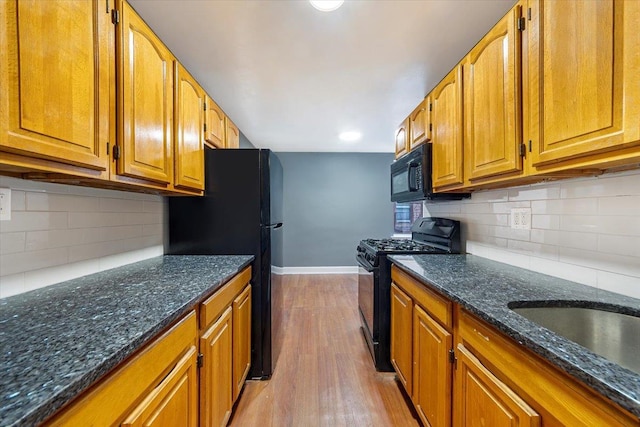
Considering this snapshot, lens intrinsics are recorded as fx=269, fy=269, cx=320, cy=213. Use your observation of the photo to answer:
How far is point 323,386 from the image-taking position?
1909mm

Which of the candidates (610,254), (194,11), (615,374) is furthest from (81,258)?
(610,254)

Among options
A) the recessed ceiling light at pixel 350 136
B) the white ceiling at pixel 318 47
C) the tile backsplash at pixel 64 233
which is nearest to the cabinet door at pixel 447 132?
→ the white ceiling at pixel 318 47

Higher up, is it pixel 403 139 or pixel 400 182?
pixel 403 139

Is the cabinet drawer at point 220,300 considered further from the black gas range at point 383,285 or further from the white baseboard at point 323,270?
the white baseboard at point 323,270

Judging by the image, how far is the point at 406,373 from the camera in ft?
5.53

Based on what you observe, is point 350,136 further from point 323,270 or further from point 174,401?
point 174,401

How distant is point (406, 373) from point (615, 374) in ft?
4.29

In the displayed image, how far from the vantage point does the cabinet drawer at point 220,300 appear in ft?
3.89

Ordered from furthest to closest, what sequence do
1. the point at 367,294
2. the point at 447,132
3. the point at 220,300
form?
1. the point at 367,294
2. the point at 447,132
3. the point at 220,300

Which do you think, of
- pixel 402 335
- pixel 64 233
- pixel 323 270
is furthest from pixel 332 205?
pixel 64 233

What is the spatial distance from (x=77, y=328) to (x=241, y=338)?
3.51ft

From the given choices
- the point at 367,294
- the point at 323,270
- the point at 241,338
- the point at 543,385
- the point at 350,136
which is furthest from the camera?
the point at 323,270

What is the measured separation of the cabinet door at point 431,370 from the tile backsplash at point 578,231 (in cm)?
68

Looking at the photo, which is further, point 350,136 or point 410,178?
point 350,136
